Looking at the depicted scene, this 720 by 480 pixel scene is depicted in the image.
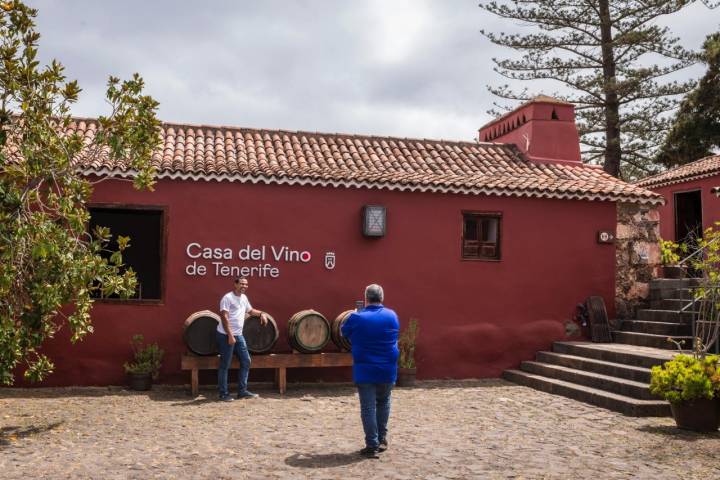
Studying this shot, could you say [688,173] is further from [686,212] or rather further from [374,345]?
[374,345]

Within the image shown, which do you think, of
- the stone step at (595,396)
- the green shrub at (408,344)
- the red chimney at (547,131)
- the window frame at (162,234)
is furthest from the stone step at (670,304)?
the window frame at (162,234)

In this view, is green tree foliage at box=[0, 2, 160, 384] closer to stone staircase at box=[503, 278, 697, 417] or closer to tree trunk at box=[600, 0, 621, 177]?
stone staircase at box=[503, 278, 697, 417]

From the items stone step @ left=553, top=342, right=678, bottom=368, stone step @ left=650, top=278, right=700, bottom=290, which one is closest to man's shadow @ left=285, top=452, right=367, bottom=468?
stone step @ left=553, top=342, right=678, bottom=368

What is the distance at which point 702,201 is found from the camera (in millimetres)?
17594

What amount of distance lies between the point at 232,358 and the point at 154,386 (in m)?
1.28

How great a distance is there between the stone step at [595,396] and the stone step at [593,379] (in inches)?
2.9

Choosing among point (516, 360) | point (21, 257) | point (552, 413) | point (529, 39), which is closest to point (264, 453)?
point (21, 257)

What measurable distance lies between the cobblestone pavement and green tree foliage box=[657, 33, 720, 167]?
15.5 meters

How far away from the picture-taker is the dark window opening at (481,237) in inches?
496

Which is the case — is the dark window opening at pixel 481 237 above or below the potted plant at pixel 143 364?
above

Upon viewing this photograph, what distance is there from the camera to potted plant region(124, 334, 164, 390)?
10648 millimetres

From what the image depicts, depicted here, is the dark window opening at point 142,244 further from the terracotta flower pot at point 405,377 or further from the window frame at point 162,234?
the terracotta flower pot at point 405,377

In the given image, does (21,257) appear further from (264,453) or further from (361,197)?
(361,197)

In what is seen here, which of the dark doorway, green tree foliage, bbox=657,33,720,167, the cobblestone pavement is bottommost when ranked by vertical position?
the cobblestone pavement
